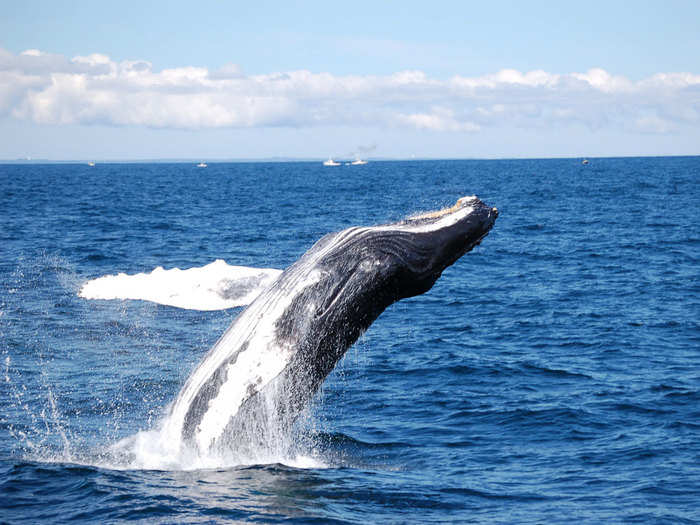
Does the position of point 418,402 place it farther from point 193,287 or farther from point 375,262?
point 193,287

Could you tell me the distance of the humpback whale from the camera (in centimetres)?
780

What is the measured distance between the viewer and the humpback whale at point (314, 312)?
25.6 feet

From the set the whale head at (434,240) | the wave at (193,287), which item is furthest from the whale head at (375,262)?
the wave at (193,287)

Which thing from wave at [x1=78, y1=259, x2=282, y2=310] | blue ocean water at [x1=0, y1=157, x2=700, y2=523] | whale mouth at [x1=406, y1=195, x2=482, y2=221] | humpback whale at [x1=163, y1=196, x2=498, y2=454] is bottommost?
blue ocean water at [x1=0, y1=157, x2=700, y2=523]

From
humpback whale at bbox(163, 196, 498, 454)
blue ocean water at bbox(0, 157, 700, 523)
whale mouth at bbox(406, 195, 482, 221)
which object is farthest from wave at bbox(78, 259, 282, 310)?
whale mouth at bbox(406, 195, 482, 221)

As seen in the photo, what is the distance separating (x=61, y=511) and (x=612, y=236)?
125ft

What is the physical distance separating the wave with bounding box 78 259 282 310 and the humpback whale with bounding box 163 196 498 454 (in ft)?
36.9

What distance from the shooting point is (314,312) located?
780 cm

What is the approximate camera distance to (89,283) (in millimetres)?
23359

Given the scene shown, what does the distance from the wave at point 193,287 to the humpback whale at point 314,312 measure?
11.3m

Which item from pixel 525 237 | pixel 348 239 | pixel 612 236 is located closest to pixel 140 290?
pixel 348 239

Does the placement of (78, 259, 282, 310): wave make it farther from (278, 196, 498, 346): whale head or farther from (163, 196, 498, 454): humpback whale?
(278, 196, 498, 346): whale head

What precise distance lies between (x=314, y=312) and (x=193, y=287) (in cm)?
1386

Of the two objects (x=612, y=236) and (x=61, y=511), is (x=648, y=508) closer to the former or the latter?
(x=61, y=511)
